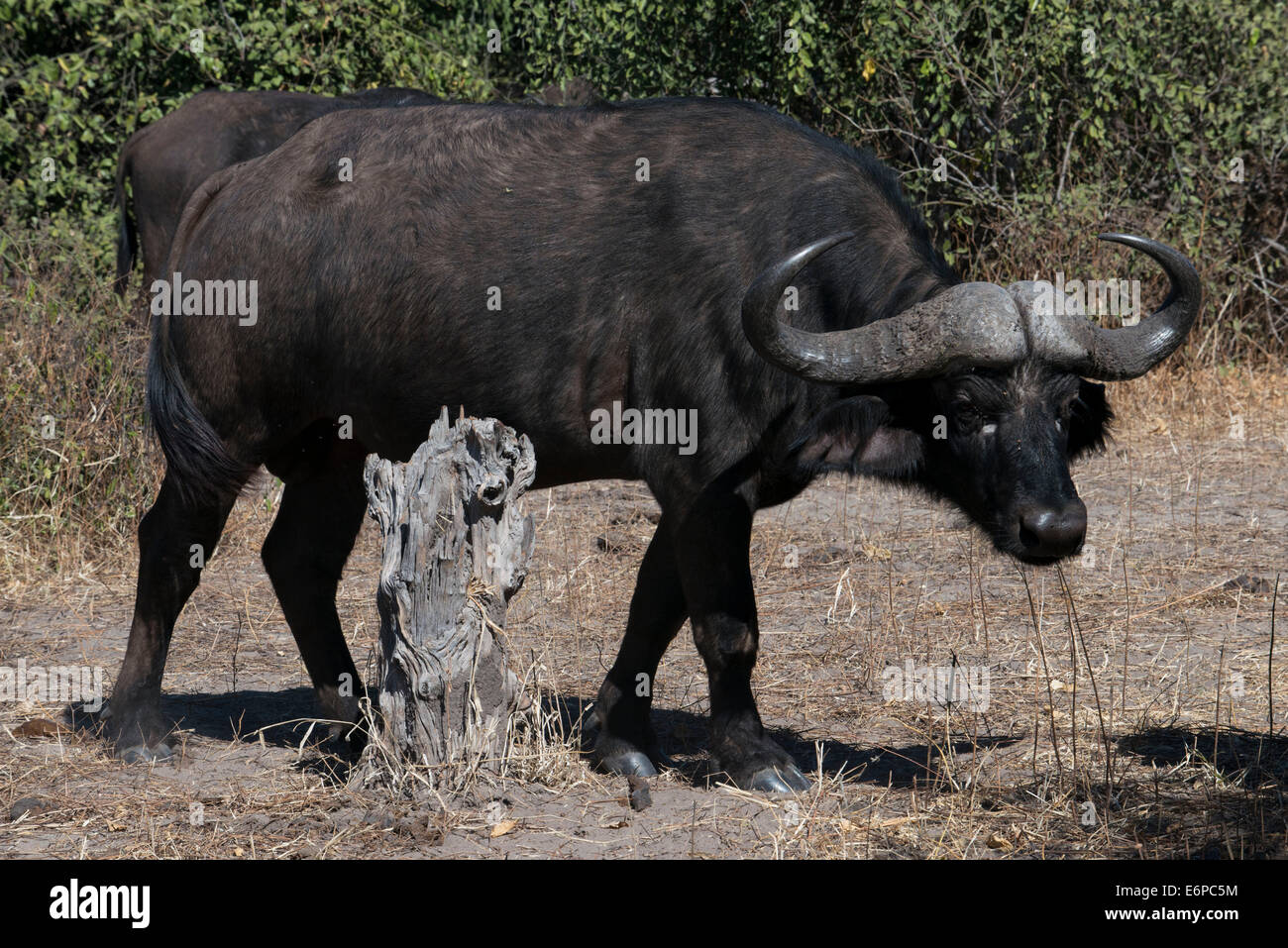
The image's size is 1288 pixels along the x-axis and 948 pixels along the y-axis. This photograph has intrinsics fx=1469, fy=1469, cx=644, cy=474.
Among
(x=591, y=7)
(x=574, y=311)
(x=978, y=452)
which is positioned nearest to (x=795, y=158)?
(x=574, y=311)

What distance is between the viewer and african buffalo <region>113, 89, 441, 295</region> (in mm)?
8867

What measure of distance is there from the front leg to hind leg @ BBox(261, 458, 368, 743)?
1.43 m

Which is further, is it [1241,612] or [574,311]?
[1241,612]

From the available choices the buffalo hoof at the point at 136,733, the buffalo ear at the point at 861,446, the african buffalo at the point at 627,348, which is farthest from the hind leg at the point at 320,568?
the buffalo ear at the point at 861,446

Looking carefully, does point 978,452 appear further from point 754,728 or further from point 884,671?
point 884,671

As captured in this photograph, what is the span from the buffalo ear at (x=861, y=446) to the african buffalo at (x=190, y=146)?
17.9ft

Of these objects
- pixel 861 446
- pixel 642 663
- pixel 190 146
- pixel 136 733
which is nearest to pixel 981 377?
pixel 861 446

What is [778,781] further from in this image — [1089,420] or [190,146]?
[190,146]

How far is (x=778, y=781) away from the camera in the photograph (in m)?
4.53

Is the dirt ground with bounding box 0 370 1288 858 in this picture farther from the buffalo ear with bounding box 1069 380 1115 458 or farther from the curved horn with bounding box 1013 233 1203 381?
the curved horn with bounding box 1013 233 1203 381

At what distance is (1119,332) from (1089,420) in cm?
38

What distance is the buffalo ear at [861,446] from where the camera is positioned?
427 centimetres
